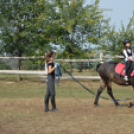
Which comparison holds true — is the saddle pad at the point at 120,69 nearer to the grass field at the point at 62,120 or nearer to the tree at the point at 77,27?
the grass field at the point at 62,120

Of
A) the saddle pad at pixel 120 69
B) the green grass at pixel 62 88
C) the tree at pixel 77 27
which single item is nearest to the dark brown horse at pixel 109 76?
the saddle pad at pixel 120 69

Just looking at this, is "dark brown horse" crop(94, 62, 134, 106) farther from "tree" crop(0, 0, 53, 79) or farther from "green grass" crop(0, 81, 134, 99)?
"tree" crop(0, 0, 53, 79)

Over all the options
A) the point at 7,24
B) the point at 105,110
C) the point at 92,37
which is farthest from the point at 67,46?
the point at 105,110

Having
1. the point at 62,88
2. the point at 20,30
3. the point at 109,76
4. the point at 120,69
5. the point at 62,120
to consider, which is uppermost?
the point at 20,30

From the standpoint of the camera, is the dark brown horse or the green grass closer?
the dark brown horse

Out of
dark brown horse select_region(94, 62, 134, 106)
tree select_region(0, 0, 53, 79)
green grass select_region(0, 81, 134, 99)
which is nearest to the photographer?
dark brown horse select_region(94, 62, 134, 106)

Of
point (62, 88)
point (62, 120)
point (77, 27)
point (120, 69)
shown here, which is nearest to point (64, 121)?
point (62, 120)

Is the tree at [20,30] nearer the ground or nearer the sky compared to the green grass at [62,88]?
nearer the sky

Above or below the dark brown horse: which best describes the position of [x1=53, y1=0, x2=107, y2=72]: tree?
above

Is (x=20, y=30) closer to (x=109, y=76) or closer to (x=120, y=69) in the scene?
(x=109, y=76)

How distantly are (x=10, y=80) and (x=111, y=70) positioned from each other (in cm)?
916

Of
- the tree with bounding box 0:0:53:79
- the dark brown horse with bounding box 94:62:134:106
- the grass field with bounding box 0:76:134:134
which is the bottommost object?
the grass field with bounding box 0:76:134:134

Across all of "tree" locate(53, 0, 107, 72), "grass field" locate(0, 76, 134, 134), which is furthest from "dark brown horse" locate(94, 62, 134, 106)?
"tree" locate(53, 0, 107, 72)

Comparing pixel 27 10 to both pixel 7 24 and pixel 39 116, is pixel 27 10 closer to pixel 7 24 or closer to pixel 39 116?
pixel 7 24
